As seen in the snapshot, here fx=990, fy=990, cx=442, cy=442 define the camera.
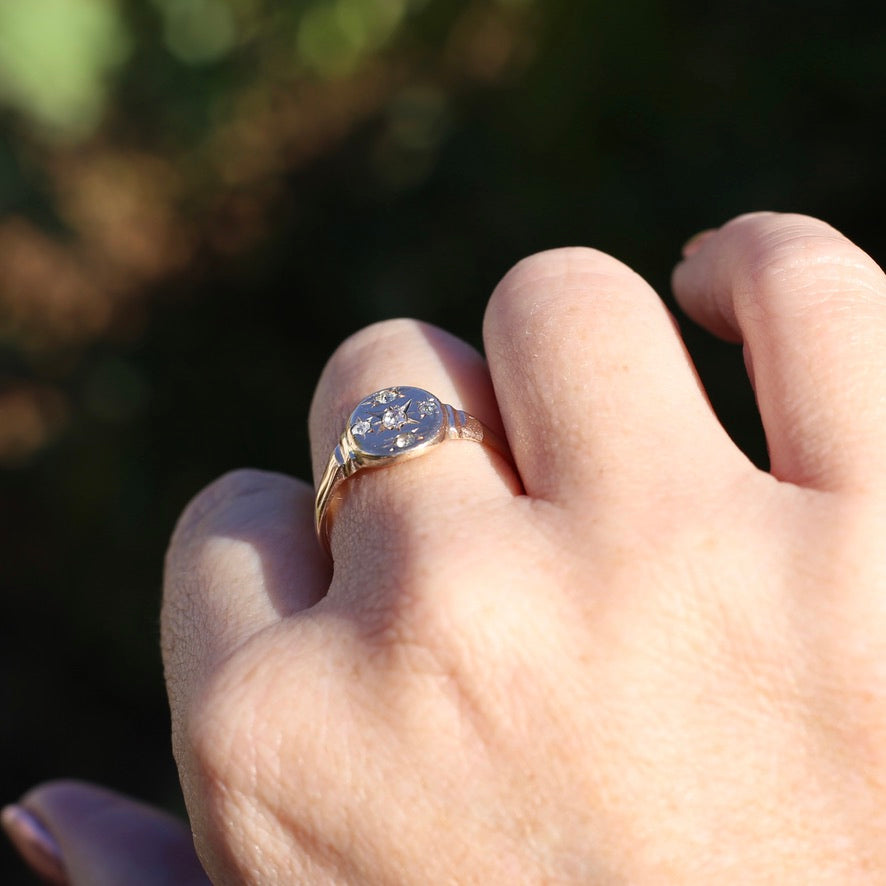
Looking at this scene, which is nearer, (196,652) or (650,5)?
(196,652)

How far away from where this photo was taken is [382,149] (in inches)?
134

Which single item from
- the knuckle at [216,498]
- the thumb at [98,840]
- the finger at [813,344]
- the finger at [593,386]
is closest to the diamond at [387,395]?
the finger at [593,386]

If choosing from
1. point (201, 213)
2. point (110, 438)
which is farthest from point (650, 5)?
point (110, 438)

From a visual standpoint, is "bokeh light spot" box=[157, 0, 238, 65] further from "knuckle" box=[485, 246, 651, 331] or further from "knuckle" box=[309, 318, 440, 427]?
"knuckle" box=[485, 246, 651, 331]

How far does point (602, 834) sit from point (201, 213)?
3182 mm

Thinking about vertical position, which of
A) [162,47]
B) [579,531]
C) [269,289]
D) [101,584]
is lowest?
[579,531]

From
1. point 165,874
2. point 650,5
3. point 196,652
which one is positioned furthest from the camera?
point 650,5

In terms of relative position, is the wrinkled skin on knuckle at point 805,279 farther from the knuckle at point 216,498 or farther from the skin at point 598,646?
the knuckle at point 216,498

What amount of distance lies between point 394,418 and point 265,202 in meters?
2.69

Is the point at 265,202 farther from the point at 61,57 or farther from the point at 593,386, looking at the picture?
the point at 593,386

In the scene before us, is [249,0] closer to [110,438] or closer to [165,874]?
[110,438]

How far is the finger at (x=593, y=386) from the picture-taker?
0.89 meters

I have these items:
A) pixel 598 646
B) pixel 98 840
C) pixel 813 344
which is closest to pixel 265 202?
pixel 98 840

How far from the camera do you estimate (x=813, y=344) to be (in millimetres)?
912
